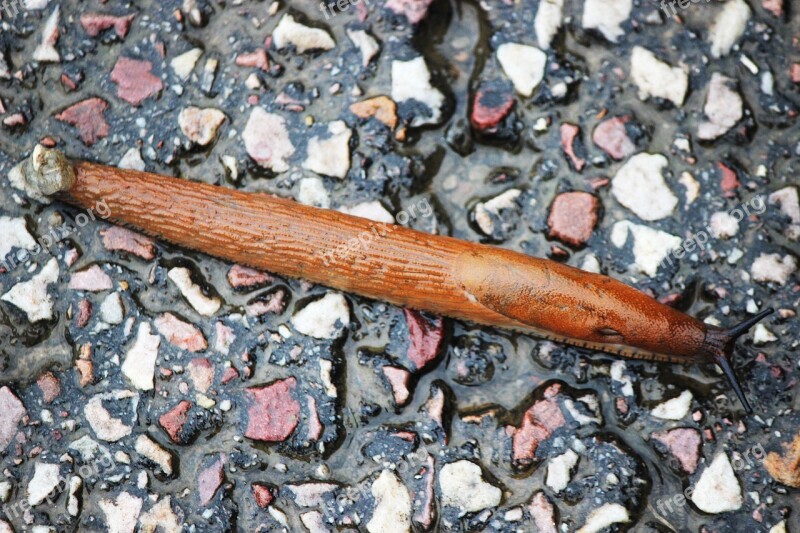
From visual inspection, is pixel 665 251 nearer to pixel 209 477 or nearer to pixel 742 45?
pixel 742 45

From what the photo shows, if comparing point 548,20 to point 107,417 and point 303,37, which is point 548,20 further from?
point 107,417

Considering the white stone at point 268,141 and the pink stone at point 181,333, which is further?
the white stone at point 268,141

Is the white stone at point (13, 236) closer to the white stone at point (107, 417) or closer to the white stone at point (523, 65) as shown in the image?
the white stone at point (107, 417)

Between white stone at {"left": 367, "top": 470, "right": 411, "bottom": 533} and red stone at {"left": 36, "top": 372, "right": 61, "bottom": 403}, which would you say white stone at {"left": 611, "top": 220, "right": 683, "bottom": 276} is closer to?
white stone at {"left": 367, "top": 470, "right": 411, "bottom": 533}

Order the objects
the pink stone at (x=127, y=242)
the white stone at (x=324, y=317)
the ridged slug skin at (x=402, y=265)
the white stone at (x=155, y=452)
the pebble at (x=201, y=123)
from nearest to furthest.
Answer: the ridged slug skin at (x=402, y=265) → the white stone at (x=155, y=452) → the white stone at (x=324, y=317) → the pink stone at (x=127, y=242) → the pebble at (x=201, y=123)

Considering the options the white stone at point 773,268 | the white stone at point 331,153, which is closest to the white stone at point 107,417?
the white stone at point 331,153

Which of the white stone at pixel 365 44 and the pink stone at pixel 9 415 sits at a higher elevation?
the white stone at pixel 365 44

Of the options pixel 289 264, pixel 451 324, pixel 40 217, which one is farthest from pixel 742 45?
pixel 40 217
